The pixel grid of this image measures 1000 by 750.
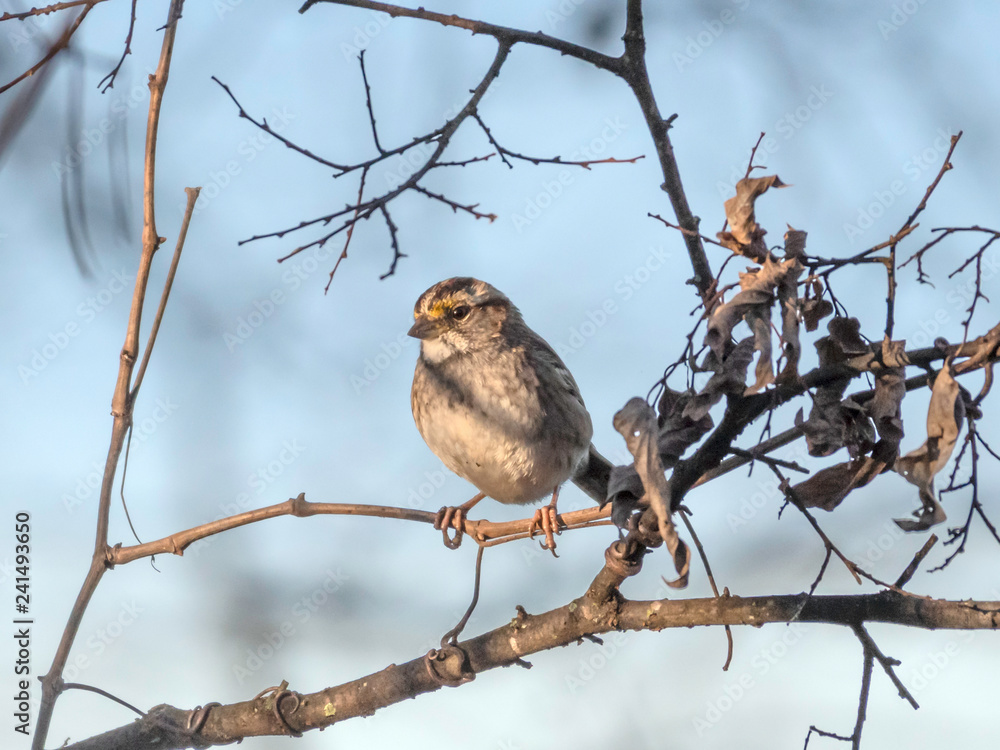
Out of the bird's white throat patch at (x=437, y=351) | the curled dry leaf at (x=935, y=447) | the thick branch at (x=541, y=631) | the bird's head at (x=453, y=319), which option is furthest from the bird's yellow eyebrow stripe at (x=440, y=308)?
the curled dry leaf at (x=935, y=447)

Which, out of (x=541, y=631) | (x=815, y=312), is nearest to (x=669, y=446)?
(x=815, y=312)

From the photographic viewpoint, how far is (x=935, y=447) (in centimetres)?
217

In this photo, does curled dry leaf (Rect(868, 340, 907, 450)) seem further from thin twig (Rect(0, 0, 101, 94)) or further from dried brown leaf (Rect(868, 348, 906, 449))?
thin twig (Rect(0, 0, 101, 94))

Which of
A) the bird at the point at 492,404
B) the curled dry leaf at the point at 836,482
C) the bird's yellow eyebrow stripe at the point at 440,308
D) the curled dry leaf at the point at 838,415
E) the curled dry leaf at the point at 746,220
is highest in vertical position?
the bird's yellow eyebrow stripe at the point at 440,308

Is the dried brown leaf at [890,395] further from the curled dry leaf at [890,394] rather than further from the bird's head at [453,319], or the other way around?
the bird's head at [453,319]

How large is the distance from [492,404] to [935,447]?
9.65 feet

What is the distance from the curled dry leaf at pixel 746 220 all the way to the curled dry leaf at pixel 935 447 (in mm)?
545

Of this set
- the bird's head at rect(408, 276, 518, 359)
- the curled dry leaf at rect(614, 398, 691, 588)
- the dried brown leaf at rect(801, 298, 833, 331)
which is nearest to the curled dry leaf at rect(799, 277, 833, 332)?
the dried brown leaf at rect(801, 298, 833, 331)

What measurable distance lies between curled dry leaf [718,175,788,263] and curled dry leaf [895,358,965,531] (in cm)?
55

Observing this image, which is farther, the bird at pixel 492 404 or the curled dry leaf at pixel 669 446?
the bird at pixel 492 404

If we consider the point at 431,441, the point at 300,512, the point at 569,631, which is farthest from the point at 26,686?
the point at 431,441

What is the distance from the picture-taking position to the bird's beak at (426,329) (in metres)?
5.25

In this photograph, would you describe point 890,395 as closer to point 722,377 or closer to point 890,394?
point 890,394

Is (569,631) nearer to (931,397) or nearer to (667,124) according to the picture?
(931,397)
